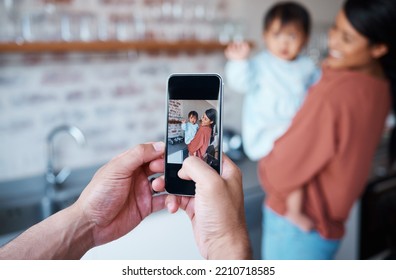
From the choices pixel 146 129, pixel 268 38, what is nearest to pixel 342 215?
pixel 268 38

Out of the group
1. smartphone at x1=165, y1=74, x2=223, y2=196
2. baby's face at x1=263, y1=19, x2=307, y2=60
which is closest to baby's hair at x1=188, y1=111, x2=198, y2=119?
smartphone at x1=165, y1=74, x2=223, y2=196

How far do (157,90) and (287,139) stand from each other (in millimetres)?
585

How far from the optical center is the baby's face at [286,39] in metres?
0.84

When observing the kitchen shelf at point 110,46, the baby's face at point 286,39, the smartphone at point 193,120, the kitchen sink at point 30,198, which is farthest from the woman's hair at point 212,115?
the kitchen shelf at point 110,46

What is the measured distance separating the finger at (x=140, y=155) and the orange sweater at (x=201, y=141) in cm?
3

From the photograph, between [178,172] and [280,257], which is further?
[280,257]

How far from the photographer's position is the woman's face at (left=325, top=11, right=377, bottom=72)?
0.66 meters

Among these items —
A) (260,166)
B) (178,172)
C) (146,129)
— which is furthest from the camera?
(146,129)

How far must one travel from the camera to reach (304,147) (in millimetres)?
678

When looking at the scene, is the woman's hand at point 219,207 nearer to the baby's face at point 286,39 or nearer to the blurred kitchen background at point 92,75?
the blurred kitchen background at point 92,75

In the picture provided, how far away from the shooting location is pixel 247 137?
82 cm

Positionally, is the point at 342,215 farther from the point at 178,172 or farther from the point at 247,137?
the point at 178,172

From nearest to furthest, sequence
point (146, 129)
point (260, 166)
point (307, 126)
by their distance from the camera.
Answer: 1. point (307, 126)
2. point (260, 166)
3. point (146, 129)

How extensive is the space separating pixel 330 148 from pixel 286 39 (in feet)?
0.91
